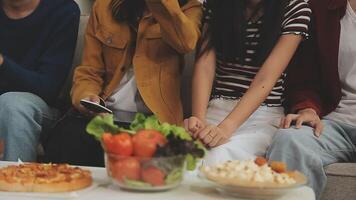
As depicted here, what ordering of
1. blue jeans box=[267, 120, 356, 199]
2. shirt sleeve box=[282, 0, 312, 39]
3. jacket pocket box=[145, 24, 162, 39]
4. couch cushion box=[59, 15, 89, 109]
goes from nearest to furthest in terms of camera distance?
blue jeans box=[267, 120, 356, 199], shirt sleeve box=[282, 0, 312, 39], jacket pocket box=[145, 24, 162, 39], couch cushion box=[59, 15, 89, 109]

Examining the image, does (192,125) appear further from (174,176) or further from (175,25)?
(174,176)

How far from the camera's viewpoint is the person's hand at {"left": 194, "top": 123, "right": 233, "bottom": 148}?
1703 millimetres

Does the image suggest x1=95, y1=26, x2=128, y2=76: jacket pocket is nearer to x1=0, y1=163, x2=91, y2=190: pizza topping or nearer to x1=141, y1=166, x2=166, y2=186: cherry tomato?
x1=0, y1=163, x2=91, y2=190: pizza topping

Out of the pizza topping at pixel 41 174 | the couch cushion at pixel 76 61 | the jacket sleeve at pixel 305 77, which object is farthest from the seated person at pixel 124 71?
the pizza topping at pixel 41 174

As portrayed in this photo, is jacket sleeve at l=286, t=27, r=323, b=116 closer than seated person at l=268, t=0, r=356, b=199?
No

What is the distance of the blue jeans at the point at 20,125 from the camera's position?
1895 mm

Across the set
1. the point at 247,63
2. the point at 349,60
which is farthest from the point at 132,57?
the point at 349,60

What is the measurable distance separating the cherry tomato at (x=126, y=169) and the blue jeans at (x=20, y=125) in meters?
0.77

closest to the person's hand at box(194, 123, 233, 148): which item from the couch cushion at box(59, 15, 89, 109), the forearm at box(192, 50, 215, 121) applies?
the forearm at box(192, 50, 215, 121)

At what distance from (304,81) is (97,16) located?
792mm

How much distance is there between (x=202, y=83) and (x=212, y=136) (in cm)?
29

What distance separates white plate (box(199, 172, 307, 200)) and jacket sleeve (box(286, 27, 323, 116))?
74 cm

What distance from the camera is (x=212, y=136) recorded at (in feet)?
5.62

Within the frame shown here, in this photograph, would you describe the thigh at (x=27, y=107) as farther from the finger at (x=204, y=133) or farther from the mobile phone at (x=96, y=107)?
the finger at (x=204, y=133)
